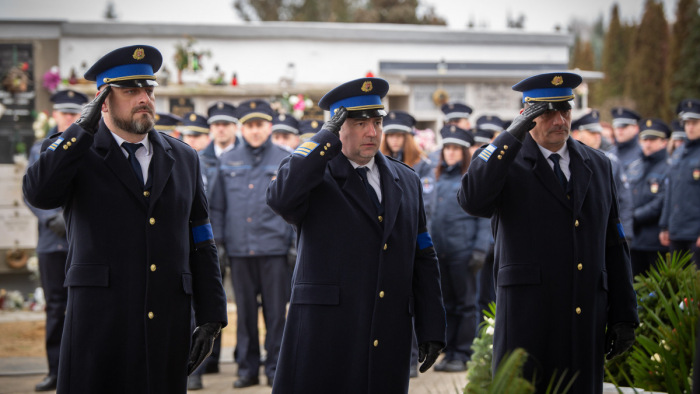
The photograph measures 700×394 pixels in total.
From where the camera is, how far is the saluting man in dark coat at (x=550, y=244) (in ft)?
15.4

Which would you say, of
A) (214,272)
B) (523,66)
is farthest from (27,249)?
(523,66)

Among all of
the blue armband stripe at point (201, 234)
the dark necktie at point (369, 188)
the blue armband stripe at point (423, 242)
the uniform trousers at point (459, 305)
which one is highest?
the dark necktie at point (369, 188)

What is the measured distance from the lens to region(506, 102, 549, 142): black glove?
466 centimetres

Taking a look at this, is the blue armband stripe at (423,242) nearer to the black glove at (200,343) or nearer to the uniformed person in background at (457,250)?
the black glove at (200,343)

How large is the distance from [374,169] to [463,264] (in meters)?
4.70

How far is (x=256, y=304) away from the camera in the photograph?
8.80 meters

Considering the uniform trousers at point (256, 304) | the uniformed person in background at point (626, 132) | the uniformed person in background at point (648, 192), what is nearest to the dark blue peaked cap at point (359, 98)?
the uniform trousers at point (256, 304)

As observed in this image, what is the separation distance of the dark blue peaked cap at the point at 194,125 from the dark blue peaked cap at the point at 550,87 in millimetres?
5479

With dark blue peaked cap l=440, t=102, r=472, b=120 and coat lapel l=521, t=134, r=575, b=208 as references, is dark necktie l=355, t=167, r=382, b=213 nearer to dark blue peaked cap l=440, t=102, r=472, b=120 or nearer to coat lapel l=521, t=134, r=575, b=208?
→ coat lapel l=521, t=134, r=575, b=208

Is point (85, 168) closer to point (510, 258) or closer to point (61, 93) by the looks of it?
point (510, 258)

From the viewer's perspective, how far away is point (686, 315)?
4.84 metres

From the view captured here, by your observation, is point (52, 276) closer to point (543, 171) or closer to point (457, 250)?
point (457, 250)

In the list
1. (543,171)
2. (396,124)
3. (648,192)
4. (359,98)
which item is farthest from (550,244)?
(648,192)

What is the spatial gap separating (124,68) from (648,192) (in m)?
8.50
